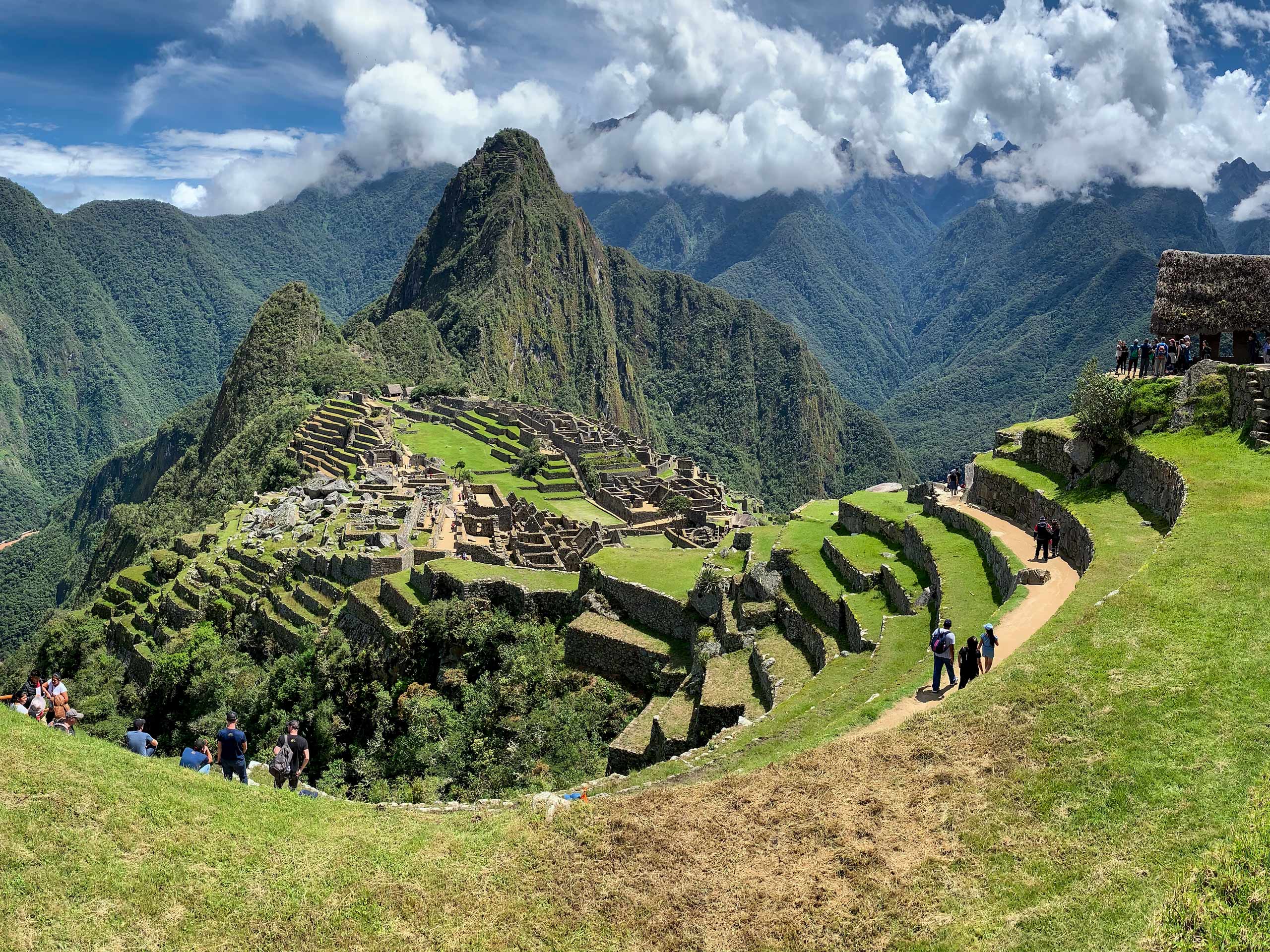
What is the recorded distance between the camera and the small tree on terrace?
20781 millimetres

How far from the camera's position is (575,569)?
35969 millimetres

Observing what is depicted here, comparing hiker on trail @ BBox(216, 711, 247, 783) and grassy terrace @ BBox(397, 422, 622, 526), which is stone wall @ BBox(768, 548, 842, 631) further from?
grassy terrace @ BBox(397, 422, 622, 526)

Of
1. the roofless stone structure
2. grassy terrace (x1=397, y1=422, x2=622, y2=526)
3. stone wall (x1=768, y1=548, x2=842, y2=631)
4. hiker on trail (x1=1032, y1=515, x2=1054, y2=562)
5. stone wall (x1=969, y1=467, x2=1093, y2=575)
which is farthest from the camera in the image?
grassy terrace (x1=397, y1=422, x2=622, y2=526)

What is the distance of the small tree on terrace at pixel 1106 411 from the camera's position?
68.2 feet

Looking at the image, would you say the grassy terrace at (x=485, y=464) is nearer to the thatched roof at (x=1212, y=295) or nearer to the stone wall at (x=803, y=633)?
the stone wall at (x=803, y=633)

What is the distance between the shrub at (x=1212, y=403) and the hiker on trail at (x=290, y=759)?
1919 cm

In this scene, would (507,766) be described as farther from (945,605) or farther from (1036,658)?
(1036,658)

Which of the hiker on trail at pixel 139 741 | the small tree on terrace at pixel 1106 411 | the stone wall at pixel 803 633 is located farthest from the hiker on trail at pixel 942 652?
the hiker on trail at pixel 139 741

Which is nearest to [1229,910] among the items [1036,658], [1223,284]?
[1036,658]

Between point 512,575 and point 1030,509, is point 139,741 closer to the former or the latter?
point 512,575

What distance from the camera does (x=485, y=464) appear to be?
78812 millimetres

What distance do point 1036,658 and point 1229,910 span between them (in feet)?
16.8

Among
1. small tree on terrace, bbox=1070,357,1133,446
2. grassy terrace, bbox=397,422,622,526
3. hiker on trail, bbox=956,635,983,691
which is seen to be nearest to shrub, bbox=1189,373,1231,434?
small tree on terrace, bbox=1070,357,1133,446

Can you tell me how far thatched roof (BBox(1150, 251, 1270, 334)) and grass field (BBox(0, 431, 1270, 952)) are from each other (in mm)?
14107
